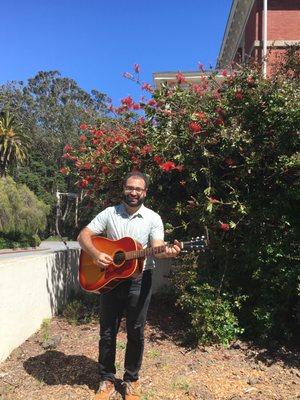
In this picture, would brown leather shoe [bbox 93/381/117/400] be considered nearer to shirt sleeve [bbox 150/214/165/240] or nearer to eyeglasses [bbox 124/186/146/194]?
shirt sleeve [bbox 150/214/165/240]

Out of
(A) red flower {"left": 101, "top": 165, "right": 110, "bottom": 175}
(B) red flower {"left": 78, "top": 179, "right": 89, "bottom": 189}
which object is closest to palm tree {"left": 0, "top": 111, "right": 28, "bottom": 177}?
(B) red flower {"left": 78, "top": 179, "right": 89, "bottom": 189}

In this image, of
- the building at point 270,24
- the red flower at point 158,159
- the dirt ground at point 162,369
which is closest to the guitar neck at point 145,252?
the dirt ground at point 162,369

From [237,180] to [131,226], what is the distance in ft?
6.71

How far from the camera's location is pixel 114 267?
12.7 feet

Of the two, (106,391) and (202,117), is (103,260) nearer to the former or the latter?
(106,391)

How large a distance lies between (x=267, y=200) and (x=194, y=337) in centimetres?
168

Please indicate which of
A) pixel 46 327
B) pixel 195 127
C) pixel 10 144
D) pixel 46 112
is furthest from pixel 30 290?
pixel 46 112

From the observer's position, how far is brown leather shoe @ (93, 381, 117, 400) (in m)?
3.93

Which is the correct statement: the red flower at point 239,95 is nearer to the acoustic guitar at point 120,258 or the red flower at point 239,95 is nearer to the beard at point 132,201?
the beard at point 132,201

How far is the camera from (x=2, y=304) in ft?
15.9

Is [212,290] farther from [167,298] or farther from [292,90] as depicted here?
[292,90]

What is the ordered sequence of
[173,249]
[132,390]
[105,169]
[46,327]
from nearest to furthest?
[173,249]
[132,390]
[46,327]
[105,169]

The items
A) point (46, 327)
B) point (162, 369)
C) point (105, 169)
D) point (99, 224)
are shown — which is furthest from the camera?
point (105, 169)

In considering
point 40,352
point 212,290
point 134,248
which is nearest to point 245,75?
point 212,290
